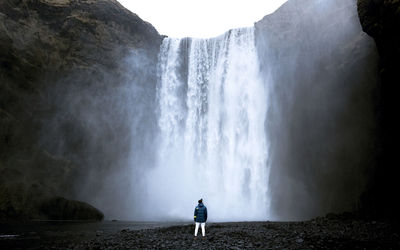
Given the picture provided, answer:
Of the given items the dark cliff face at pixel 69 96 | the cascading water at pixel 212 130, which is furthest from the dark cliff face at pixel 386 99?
the dark cliff face at pixel 69 96

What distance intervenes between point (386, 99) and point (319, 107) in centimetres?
877

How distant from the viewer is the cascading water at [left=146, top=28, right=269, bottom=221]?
32.6 meters

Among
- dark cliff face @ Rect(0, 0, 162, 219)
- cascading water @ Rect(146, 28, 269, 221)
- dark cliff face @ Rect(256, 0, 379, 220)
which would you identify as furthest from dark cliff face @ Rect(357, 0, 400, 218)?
dark cliff face @ Rect(0, 0, 162, 219)

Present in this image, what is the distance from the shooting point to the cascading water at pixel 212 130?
107 ft

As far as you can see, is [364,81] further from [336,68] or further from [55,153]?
[55,153]

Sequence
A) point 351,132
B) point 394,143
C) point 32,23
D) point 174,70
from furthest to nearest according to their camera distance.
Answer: point 174,70 → point 32,23 → point 351,132 → point 394,143

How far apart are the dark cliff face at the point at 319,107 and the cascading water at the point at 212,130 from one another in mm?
1900

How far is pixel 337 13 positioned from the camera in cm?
2872

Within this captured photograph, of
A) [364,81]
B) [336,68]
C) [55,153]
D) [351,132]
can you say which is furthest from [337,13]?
[55,153]

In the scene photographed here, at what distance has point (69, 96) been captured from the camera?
109 ft

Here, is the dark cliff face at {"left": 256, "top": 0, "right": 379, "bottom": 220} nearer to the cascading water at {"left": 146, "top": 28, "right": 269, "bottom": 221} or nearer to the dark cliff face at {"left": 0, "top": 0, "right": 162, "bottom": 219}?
the cascading water at {"left": 146, "top": 28, "right": 269, "bottom": 221}

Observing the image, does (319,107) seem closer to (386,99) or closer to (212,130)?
(386,99)

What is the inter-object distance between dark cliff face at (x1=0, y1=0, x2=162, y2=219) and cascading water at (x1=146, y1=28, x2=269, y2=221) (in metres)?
2.78

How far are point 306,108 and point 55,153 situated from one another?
81.4ft
